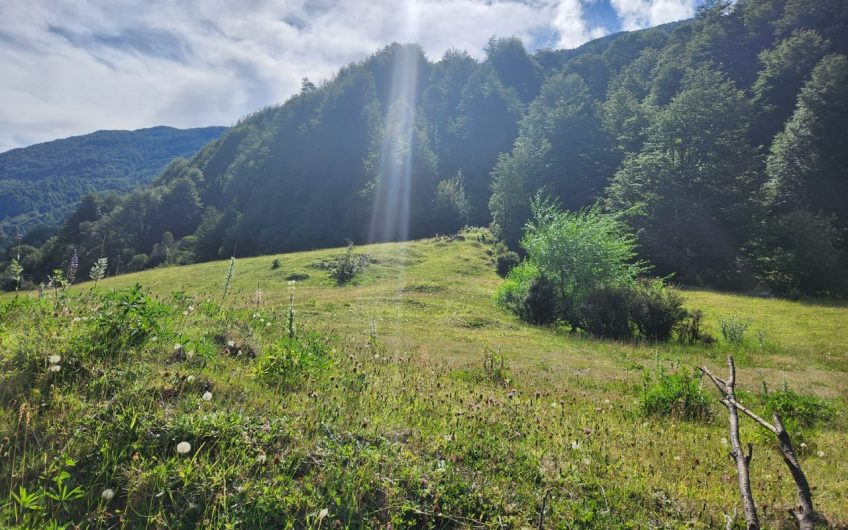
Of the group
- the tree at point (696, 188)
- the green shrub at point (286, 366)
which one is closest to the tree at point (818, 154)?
the tree at point (696, 188)

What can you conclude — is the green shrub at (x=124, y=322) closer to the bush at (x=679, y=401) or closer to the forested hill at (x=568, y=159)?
the bush at (x=679, y=401)

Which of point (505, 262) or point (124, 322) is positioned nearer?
point (124, 322)

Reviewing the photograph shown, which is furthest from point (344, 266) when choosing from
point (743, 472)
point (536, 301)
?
point (743, 472)

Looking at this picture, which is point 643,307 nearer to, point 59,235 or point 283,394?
point 283,394

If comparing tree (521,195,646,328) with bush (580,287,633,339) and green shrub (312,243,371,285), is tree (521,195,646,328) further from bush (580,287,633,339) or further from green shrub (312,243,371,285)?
green shrub (312,243,371,285)

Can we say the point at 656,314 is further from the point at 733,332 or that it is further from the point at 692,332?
the point at 733,332

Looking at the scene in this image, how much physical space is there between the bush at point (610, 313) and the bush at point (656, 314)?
0.40 meters

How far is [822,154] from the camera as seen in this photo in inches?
2206

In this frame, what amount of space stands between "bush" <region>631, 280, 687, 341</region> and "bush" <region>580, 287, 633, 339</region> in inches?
15.9

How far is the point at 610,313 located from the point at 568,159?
2165 inches

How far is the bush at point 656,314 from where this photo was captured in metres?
21.2

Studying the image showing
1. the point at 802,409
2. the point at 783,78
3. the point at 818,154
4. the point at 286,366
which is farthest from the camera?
the point at 783,78

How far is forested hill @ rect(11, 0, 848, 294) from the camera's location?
50.4 m

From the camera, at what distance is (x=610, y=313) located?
2209 cm
